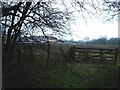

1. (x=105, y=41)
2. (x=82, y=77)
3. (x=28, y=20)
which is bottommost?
(x=82, y=77)

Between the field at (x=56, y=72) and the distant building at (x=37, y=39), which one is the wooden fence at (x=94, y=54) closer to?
the field at (x=56, y=72)

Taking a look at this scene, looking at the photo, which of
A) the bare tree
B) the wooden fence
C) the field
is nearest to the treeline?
the wooden fence

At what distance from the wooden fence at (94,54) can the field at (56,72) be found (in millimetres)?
80

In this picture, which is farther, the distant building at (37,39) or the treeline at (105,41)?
the distant building at (37,39)

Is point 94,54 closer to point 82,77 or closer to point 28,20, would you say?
point 82,77

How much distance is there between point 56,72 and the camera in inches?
165

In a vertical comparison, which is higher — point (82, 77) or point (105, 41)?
point (105, 41)

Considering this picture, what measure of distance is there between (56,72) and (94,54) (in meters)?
0.66

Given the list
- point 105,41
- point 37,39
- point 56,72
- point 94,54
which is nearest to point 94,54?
point 94,54

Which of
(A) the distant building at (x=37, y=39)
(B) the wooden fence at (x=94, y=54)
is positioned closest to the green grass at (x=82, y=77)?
(B) the wooden fence at (x=94, y=54)

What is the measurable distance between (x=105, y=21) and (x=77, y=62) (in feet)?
2.57

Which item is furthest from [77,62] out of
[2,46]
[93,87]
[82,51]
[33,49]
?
[2,46]

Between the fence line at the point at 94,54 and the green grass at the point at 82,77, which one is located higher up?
the fence line at the point at 94,54

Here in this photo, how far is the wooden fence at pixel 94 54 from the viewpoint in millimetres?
4133
